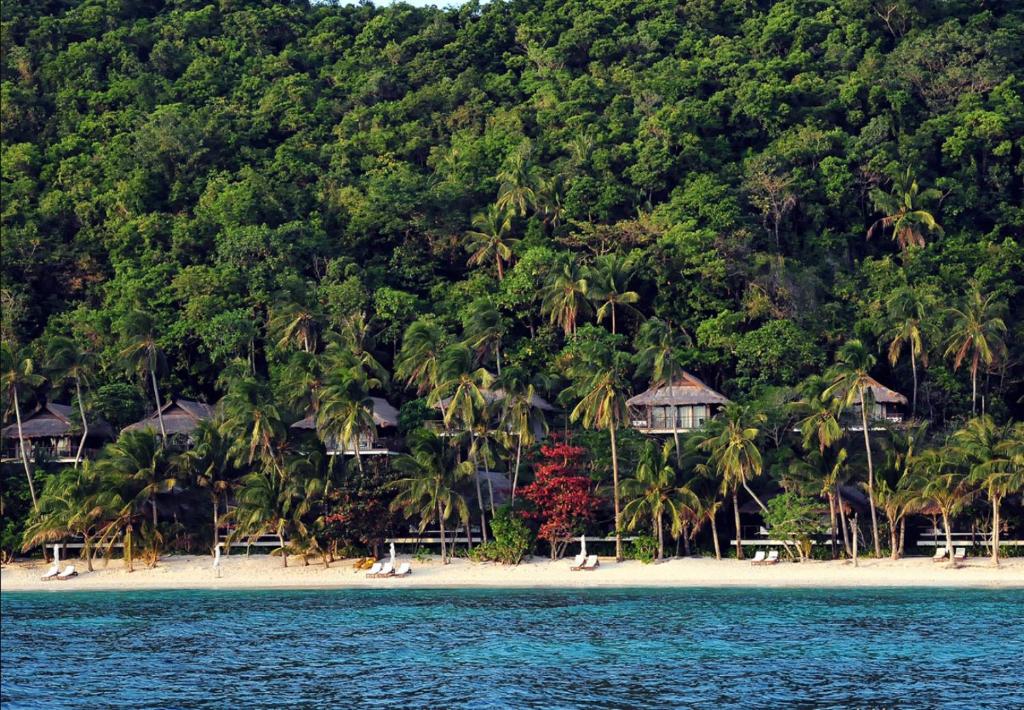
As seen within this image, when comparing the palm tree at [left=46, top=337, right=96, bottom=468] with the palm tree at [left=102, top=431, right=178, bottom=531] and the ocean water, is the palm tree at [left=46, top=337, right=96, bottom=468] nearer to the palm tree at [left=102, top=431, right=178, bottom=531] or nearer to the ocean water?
the palm tree at [left=102, top=431, right=178, bottom=531]

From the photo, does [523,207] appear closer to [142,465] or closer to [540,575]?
[540,575]

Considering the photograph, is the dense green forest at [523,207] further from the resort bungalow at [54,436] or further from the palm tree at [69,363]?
the resort bungalow at [54,436]

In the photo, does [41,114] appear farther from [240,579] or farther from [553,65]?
[240,579]

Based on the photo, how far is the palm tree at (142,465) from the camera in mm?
48969

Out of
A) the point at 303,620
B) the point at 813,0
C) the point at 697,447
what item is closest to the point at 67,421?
the point at 303,620

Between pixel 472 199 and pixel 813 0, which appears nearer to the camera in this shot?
pixel 472 199

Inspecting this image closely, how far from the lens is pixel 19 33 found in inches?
3516

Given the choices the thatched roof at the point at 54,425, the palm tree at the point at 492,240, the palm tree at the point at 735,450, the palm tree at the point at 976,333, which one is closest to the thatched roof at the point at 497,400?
the palm tree at the point at 735,450

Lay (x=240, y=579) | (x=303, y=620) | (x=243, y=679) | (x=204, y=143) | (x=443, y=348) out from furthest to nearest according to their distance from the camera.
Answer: (x=204, y=143)
(x=443, y=348)
(x=240, y=579)
(x=303, y=620)
(x=243, y=679)

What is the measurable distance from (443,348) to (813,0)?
4467cm

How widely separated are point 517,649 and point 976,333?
27710mm

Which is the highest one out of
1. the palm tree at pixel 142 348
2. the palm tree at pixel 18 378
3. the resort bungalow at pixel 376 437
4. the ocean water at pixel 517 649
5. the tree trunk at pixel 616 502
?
the palm tree at pixel 142 348

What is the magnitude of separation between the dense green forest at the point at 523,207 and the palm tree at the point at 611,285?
211 millimetres

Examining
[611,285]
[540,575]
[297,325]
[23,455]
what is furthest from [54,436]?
[611,285]
